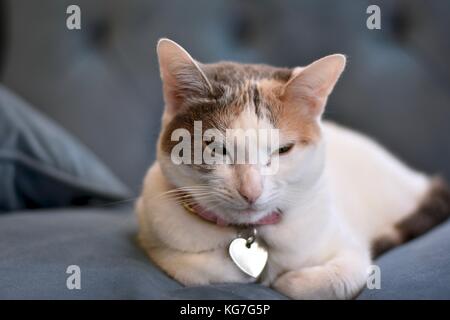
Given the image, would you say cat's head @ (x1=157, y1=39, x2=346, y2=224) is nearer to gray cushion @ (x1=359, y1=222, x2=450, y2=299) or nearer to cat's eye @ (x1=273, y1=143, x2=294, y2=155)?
cat's eye @ (x1=273, y1=143, x2=294, y2=155)

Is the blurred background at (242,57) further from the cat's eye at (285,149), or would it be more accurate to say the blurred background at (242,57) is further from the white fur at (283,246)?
the cat's eye at (285,149)

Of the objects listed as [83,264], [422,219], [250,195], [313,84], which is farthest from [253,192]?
[422,219]

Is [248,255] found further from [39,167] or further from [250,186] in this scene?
[39,167]

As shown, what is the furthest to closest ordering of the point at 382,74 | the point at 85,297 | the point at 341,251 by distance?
1. the point at 382,74
2. the point at 341,251
3. the point at 85,297

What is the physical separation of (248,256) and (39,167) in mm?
715

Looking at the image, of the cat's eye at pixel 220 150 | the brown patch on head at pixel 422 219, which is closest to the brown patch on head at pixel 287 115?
the cat's eye at pixel 220 150

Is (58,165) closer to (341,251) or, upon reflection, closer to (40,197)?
(40,197)

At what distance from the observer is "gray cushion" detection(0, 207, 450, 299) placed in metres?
0.83

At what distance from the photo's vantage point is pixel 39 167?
1.38 m

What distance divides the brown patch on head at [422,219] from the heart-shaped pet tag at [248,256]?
361 mm

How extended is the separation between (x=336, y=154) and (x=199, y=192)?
1.97ft

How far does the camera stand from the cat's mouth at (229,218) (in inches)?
35.9

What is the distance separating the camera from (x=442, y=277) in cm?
86
